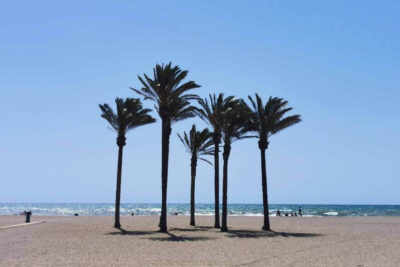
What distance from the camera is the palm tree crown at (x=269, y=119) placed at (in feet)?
111

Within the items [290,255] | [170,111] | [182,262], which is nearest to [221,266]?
[182,262]

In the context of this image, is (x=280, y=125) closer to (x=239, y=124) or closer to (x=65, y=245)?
(x=239, y=124)

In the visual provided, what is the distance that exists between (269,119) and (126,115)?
410 inches

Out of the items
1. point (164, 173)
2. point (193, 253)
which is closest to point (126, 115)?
point (164, 173)

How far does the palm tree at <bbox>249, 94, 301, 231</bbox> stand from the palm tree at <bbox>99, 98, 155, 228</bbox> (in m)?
7.82

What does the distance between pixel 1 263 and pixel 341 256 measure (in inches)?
478

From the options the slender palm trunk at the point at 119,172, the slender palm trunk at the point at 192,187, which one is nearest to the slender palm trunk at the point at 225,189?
the slender palm trunk at the point at 192,187

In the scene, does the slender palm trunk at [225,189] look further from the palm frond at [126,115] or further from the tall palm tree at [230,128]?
the palm frond at [126,115]

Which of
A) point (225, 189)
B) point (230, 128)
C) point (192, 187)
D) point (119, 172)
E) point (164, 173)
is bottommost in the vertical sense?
point (225, 189)

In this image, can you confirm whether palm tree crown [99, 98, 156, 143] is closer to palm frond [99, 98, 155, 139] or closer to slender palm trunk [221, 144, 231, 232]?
palm frond [99, 98, 155, 139]

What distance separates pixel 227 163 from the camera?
34.0 meters

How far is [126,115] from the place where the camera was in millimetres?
35375

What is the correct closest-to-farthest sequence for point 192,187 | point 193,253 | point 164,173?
1. point 193,253
2. point 164,173
3. point 192,187

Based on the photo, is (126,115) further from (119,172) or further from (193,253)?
(193,253)
